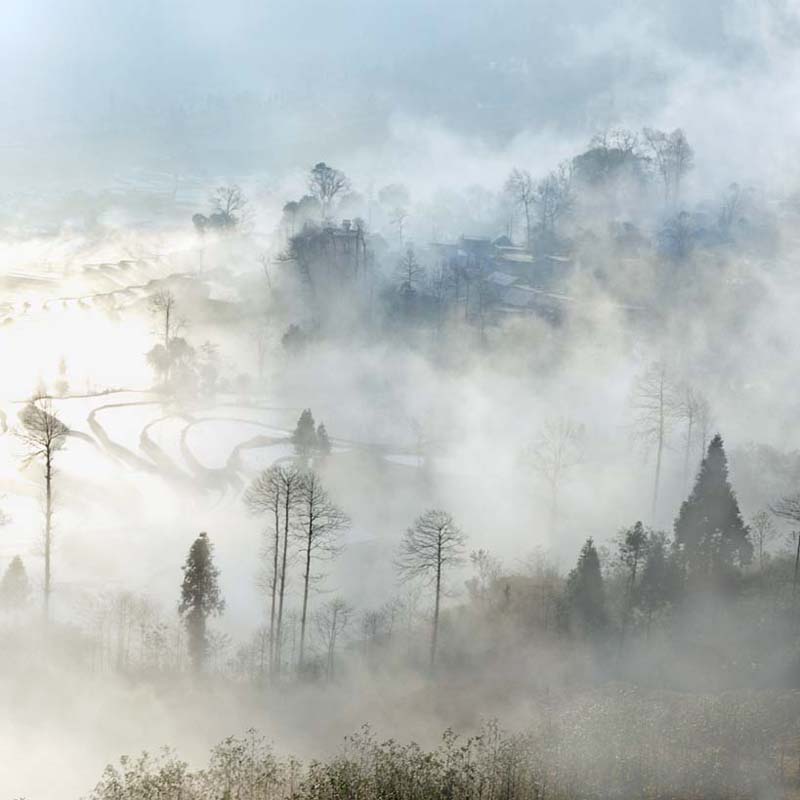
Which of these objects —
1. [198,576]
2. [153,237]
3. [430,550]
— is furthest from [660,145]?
[198,576]

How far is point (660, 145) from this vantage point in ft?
290

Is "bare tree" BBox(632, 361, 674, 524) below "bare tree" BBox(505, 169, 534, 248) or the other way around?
below

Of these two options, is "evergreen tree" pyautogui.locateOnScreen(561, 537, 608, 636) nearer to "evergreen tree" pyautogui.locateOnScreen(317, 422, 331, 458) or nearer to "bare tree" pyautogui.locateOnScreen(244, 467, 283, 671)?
"bare tree" pyautogui.locateOnScreen(244, 467, 283, 671)

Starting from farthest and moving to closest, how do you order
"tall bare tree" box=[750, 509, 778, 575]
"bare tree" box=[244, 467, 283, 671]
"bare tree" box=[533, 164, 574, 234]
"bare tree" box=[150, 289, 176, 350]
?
1. "bare tree" box=[533, 164, 574, 234]
2. "bare tree" box=[150, 289, 176, 350]
3. "tall bare tree" box=[750, 509, 778, 575]
4. "bare tree" box=[244, 467, 283, 671]

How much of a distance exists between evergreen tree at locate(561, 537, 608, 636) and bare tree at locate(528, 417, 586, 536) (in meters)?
10.2

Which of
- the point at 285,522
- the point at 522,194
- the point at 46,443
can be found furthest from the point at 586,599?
the point at 522,194

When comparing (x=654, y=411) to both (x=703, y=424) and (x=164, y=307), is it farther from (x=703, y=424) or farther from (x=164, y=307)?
(x=164, y=307)

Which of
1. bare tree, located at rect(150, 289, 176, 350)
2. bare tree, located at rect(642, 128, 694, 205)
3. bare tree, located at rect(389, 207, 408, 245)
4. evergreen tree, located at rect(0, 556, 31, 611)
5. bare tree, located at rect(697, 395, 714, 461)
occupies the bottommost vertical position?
evergreen tree, located at rect(0, 556, 31, 611)

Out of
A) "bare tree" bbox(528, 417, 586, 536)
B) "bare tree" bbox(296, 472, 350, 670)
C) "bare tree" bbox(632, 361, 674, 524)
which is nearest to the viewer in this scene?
"bare tree" bbox(296, 472, 350, 670)

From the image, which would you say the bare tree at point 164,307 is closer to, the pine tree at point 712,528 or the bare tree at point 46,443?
the bare tree at point 46,443

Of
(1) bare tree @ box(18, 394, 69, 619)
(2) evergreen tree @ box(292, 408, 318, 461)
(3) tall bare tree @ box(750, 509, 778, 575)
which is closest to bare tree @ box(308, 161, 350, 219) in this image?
(1) bare tree @ box(18, 394, 69, 619)

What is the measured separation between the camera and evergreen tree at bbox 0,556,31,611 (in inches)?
1339

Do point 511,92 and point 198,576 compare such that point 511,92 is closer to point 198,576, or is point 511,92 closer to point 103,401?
point 103,401

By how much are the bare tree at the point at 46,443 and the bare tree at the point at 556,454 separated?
22.2 meters
